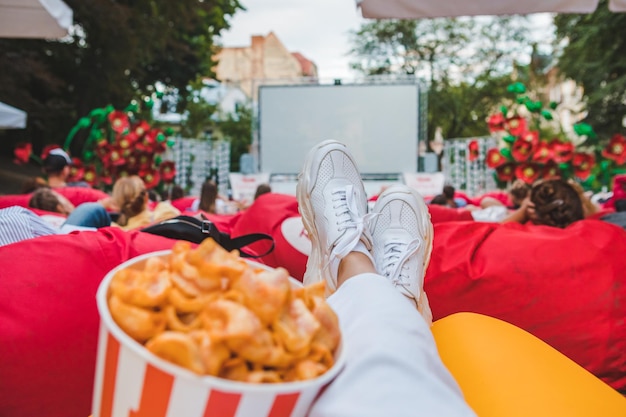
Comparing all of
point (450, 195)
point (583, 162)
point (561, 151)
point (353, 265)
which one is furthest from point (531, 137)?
point (353, 265)

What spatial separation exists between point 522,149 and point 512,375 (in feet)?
15.4

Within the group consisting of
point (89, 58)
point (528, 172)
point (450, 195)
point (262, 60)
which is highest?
point (262, 60)

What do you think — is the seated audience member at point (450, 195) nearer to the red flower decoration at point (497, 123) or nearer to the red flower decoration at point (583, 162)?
the red flower decoration at point (497, 123)

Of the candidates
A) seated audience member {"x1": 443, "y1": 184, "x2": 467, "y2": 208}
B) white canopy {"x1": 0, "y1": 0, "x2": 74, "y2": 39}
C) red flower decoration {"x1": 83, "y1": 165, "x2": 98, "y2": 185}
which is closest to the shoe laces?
white canopy {"x1": 0, "y1": 0, "x2": 74, "y2": 39}

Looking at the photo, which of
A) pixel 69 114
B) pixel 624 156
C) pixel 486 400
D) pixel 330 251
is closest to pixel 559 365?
pixel 486 400

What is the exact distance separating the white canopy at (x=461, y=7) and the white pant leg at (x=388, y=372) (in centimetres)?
200

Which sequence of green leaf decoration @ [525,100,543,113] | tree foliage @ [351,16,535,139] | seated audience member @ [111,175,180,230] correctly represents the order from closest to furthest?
seated audience member @ [111,175,180,230] → green leaf decoration @ [525,100,543,113] → tree foliage @ [351,16,535,139]

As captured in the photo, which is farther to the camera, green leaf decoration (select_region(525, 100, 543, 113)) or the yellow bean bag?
green leaf decoration (select_region(525, 100, 543, 113))

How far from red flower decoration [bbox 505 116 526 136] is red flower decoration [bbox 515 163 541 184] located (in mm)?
305

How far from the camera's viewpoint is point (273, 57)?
36.3 m

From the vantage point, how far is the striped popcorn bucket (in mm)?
657

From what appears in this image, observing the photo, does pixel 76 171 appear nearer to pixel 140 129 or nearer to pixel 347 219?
pixel 140 129

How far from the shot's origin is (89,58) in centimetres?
1156

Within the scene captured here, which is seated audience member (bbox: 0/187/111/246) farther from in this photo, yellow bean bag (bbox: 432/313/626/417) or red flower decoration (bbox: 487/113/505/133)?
red flower decoration (bbox: 487/113/505/133)
